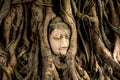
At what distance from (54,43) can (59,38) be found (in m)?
0.08

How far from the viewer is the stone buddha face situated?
4.89 metres

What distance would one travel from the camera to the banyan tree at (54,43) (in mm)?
4793

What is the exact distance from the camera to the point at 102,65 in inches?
202

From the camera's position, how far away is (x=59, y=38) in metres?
4.91

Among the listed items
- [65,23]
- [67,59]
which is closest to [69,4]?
[65,23]

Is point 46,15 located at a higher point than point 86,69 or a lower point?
higher

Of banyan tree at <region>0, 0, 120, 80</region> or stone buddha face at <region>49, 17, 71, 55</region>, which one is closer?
banyan tree at <region>0, 0, 120, 80</region>

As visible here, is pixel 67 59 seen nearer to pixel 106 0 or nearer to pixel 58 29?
pixel 58 29

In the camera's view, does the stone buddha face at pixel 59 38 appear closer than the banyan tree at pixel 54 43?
No

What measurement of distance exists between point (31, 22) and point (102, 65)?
0.97 meters

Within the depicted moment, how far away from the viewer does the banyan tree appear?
479 centimetres

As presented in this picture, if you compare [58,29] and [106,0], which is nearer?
[58,29]

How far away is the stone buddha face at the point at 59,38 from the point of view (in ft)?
16.1

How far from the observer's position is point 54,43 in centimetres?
491
